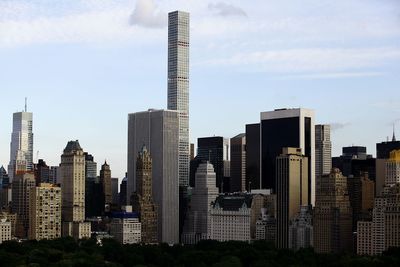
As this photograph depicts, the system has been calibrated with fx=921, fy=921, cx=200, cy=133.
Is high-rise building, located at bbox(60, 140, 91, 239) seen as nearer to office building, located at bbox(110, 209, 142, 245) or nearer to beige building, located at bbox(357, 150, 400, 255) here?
office building, located at bbox(110, 209, 142, 245)

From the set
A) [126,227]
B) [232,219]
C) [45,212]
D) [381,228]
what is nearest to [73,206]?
[45,212]

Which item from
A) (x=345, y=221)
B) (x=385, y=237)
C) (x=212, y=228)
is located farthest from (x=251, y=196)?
(x=385, y=237)

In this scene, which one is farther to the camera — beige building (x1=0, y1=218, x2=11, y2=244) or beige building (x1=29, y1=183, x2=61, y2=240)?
beige building (x1=29, y1=183, x2=61, y2=240)

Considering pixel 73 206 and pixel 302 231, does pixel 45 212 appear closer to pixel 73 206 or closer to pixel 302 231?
pixel 73 206

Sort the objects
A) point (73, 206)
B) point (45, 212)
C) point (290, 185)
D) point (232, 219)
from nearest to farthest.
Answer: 1. point (45, 212)
2. point (290, 185)
3. point (73, 206)
4. point (232, 219)

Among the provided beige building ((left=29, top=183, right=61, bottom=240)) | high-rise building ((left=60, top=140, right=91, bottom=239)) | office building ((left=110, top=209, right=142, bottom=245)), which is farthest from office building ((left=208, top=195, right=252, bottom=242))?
beige building ((left=29, top=183, right=61, bottom=240))

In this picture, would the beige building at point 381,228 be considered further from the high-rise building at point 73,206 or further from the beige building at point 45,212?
the beige building at point 45,212

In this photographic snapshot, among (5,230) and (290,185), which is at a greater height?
(290,185)

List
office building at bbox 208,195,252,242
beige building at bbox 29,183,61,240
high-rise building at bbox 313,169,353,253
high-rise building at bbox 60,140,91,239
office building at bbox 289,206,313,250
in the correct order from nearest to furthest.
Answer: high-rise building at bbox 313,169,353,253
office building at bbox 289,206,313,250
beige building at bbox 29,183,61,240
high-rise building at bbox 60,140,91,239
office building at bbox 208,195,252,242

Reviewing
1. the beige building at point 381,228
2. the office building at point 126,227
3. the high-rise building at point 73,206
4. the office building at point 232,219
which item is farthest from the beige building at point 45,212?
the beige building at point 381,228
